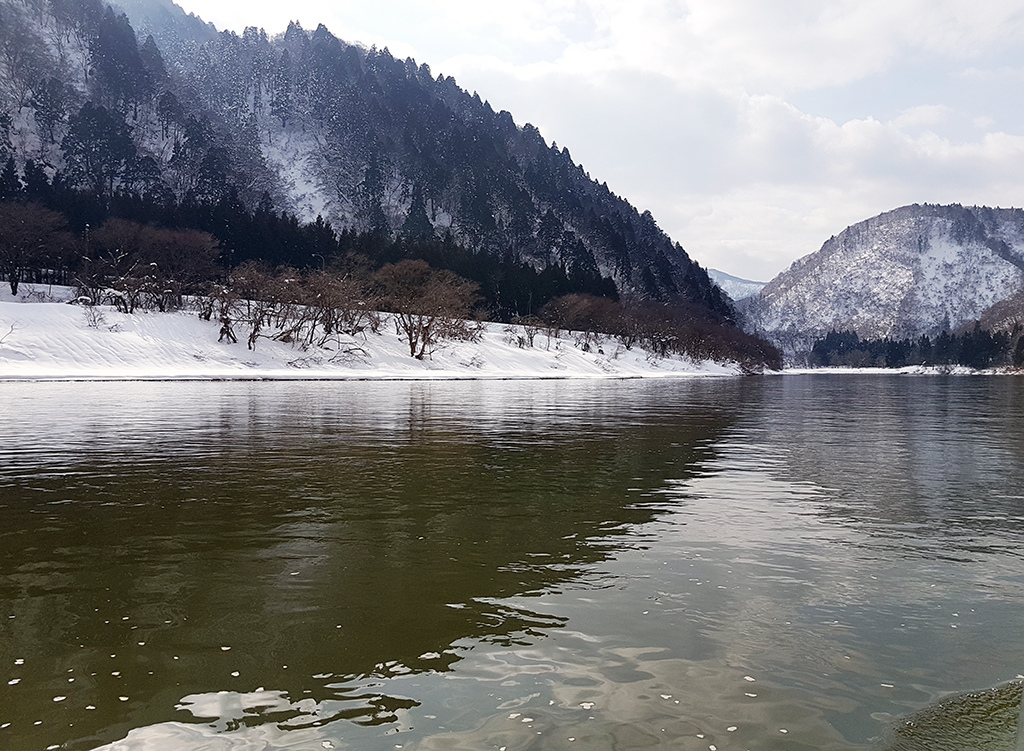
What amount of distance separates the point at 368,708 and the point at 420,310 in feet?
301

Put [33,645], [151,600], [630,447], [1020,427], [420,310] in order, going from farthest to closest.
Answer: [420,310] < [1020,427] < [630,447] < [151,600] < [33,645]

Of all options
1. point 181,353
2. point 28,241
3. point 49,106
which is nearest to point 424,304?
point 181,353

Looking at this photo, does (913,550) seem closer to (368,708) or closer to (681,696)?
(681,696)

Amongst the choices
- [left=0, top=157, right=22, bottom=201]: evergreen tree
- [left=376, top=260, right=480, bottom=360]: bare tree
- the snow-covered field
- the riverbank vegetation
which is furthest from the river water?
[left=0, top=157, right=22, bottom=201]: evergreen tree

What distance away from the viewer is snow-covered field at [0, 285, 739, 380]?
6494 centimetres

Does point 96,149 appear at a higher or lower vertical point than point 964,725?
higher

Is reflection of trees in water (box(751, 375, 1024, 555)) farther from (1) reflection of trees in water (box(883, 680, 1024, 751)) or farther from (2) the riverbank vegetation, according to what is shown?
(2) the riverbank vegetation

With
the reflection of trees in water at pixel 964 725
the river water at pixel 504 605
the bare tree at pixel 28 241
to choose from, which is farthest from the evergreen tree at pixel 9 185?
the reflection of trees in water at pixel 964 725

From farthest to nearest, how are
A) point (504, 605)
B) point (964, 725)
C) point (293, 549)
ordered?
point (293, 549)
point (504, 605)
point (964, 725)

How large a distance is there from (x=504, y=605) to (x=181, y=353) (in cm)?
7501

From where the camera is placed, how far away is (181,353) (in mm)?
74062

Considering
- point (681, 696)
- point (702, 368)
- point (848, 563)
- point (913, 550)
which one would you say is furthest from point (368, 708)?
point (702, 368)

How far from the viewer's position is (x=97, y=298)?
80938mm

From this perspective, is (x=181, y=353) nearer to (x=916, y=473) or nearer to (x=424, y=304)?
(x=424, y=304)
